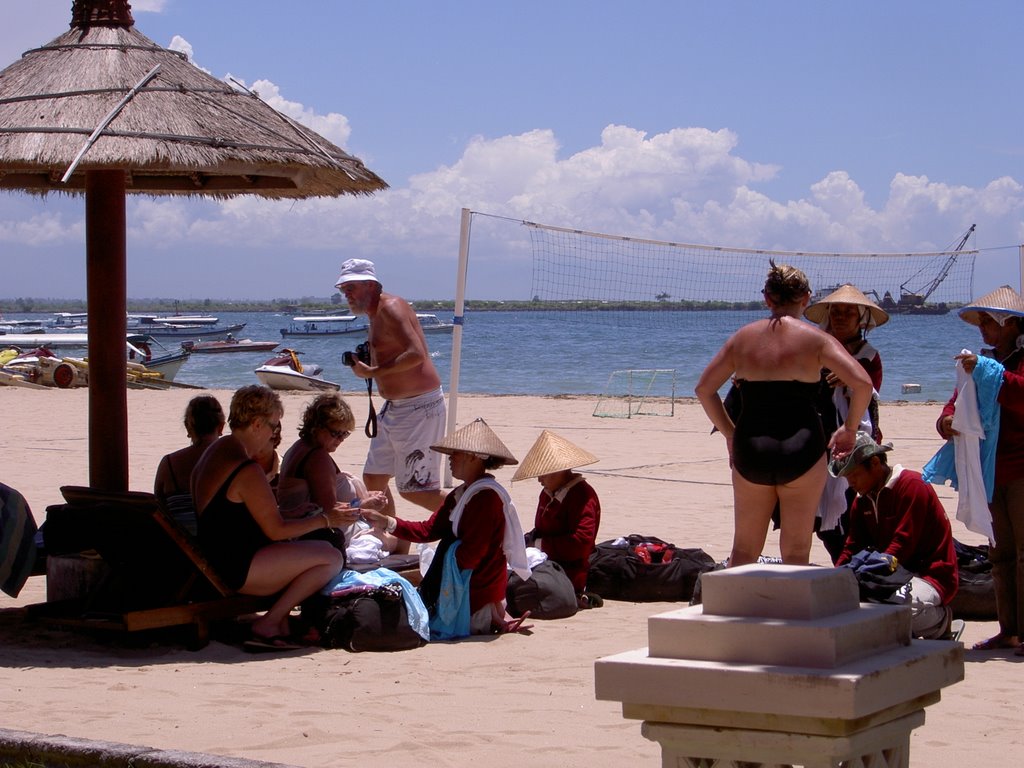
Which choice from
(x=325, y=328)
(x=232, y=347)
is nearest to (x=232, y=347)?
(x=232, y=347)

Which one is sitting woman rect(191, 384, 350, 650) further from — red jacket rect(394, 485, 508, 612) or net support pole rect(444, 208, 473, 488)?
net support pole rect(444, 208, 473, 488)

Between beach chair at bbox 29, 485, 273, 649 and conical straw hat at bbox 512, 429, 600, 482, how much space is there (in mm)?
1417

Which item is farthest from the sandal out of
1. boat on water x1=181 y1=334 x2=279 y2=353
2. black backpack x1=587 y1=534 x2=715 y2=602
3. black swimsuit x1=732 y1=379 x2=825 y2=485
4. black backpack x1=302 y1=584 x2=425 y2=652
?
boat on water x1=181 y1=334 x2=279 y2=353

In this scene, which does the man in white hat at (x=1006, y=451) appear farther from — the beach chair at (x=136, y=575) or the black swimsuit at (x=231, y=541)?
the beach chair at (x=136, y=575)

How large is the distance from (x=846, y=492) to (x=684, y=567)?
0.97m

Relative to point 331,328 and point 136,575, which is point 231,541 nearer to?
point 136,575

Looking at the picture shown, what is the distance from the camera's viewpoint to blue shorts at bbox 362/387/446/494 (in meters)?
6.22

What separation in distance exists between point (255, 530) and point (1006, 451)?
299cm

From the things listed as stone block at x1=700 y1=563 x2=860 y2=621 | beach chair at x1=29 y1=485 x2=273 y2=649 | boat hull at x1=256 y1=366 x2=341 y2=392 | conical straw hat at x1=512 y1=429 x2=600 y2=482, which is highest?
stone block at x1=700 y1=563 x2=860 y2=621

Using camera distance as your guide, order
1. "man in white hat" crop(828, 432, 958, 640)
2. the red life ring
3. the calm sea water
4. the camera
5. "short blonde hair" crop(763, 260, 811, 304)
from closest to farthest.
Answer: "man in white hat" crop(828, 432, 958, 640), "short blonde hair" crop(763, 260, 811, 304), the camera, the red life ring, the calm sea water

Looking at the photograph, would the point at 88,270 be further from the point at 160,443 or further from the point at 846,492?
the point at 160,443

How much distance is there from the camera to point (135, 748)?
320 centimetres

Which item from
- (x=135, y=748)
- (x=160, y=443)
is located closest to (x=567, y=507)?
(x=135, y=748)

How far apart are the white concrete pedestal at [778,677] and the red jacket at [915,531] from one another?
263 cm
